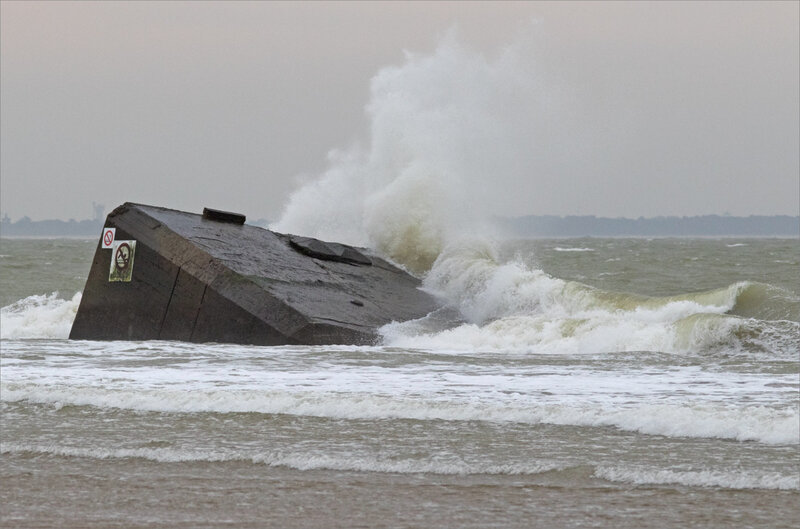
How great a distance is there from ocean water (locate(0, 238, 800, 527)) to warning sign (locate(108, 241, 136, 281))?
Result: 36.1 inches

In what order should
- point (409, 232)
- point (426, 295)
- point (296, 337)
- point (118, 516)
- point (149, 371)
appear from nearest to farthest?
point (118, 516) < point (149, 371) < point (296, 337) < point (426, 295) < point (409, 232)

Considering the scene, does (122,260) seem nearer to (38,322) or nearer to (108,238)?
(108,238)

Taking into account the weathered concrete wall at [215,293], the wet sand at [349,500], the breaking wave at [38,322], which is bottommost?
the breaking wave at [38,322]

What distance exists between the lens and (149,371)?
8.14m

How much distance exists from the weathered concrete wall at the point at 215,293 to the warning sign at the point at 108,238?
0.17 ft

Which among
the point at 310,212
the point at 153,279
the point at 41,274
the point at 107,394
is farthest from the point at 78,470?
the point at 41,274

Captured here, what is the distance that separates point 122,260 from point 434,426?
5738 mm

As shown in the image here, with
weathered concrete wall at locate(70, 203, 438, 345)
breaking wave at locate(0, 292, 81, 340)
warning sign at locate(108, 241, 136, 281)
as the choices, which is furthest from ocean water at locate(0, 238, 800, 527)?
breaking wave at locate(0, 292, 81, 340)

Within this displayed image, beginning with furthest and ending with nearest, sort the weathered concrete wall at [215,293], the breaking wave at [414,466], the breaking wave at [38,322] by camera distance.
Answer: the breaking wave at [38,322], the weathered concrete wall at [215,293], the breaking wave at [414,466]

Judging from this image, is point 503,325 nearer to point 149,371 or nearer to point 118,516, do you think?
point 149,371

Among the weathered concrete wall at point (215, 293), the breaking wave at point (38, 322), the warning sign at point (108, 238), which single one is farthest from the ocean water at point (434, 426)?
the breaking wave at point (38, 322)

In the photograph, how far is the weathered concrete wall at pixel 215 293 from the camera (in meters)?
9.75

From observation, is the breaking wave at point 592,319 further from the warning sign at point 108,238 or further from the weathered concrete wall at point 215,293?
the warning sign at point 108,238

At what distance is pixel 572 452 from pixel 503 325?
17.5 feet
